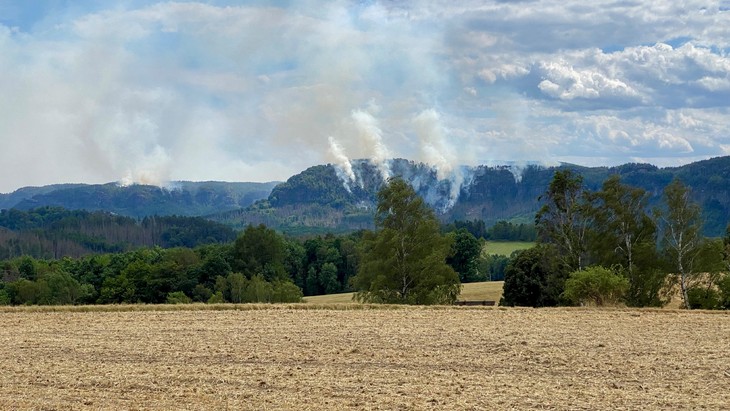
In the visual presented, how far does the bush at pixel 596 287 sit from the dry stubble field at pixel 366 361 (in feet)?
22.3

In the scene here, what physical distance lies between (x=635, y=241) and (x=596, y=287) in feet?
60.2

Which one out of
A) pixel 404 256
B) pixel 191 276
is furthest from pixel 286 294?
pixel 404 256

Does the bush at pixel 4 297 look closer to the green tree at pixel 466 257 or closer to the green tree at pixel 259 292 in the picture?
the green tree at pixel 259 292

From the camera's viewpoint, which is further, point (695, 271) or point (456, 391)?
point (695, 271)

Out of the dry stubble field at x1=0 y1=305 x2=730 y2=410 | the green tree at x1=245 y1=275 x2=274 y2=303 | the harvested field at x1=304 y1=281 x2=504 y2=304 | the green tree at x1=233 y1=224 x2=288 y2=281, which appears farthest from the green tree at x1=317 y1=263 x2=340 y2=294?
the dry stubble field at x1=0 y1=305 x2=730 y2=410

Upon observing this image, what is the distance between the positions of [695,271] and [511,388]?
44.5 metres

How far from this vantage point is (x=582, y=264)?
203 feet

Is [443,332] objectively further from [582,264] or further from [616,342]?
[582,264]

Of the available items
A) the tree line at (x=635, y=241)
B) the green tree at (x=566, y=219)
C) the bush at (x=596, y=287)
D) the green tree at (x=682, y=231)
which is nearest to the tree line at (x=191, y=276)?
the green tree at (x=566, y=219)

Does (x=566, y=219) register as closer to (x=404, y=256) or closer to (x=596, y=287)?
(x=404, y=256)

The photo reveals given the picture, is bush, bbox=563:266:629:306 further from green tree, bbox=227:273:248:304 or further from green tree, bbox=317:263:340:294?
green tree, bbox=317:263:340:294

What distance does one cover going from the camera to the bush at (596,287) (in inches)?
1812

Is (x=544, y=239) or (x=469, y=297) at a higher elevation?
(x=544, y=239)

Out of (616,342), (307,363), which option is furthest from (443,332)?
(307,363)
